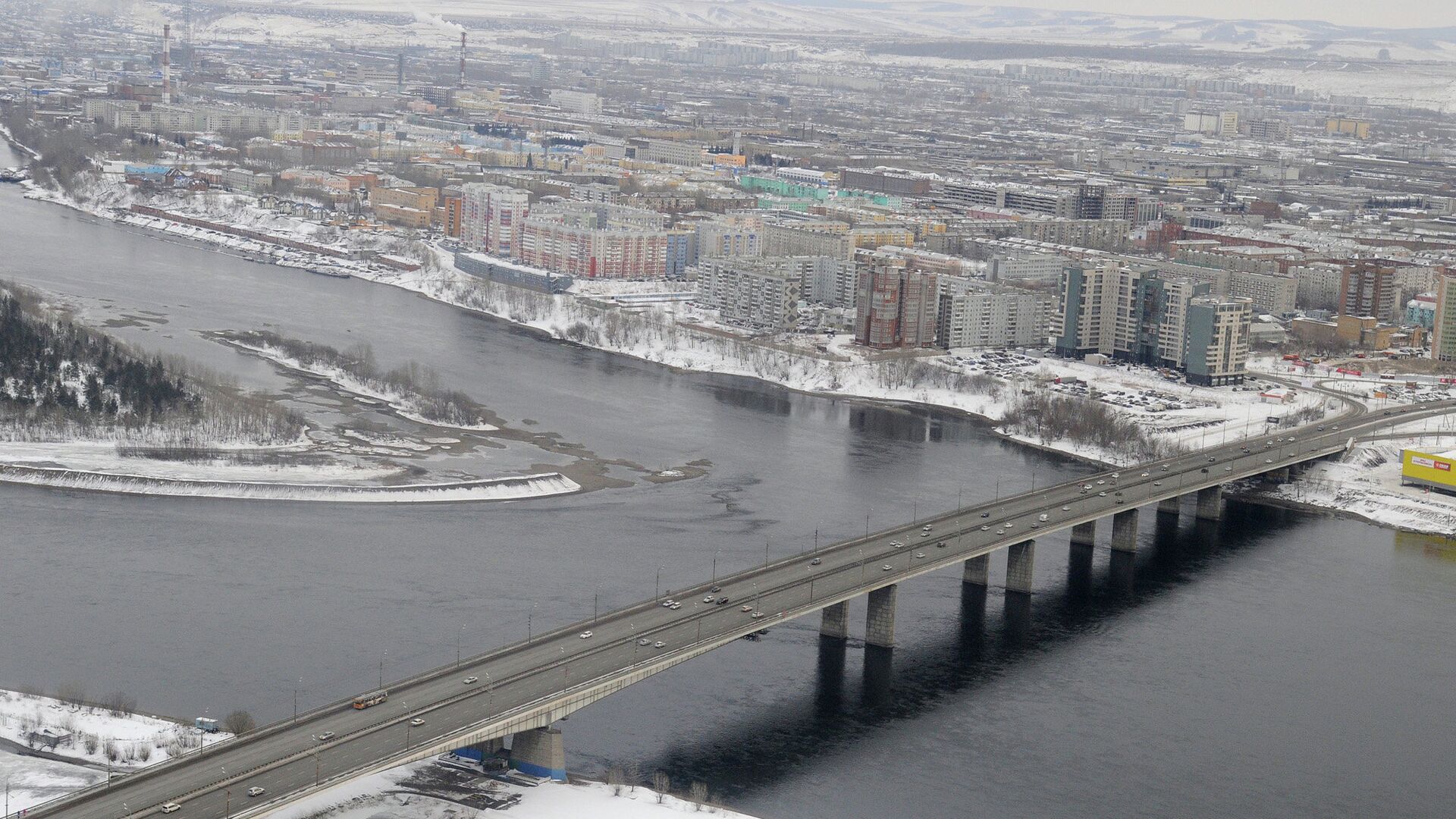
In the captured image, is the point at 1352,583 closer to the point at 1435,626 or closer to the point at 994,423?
the point at 1435,626

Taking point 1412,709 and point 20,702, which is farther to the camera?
point 1412,709

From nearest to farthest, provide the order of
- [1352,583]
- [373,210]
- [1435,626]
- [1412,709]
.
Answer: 1. [1412,709]
2. [1435,626]
3. [1352,583]
4. [373,210]

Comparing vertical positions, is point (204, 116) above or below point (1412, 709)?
above

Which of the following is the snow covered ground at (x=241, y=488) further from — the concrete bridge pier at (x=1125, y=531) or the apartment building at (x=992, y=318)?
the apartment building at (x=992, y=318)

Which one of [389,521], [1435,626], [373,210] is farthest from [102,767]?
[373,210]

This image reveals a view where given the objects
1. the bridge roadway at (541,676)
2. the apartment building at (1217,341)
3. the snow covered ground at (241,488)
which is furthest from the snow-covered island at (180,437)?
the apartment building at (1217,341)

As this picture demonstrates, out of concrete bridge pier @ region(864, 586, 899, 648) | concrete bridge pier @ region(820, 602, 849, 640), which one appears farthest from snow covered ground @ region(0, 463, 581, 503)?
concrete bridge pier @ region(864, 586, 899, 648)
